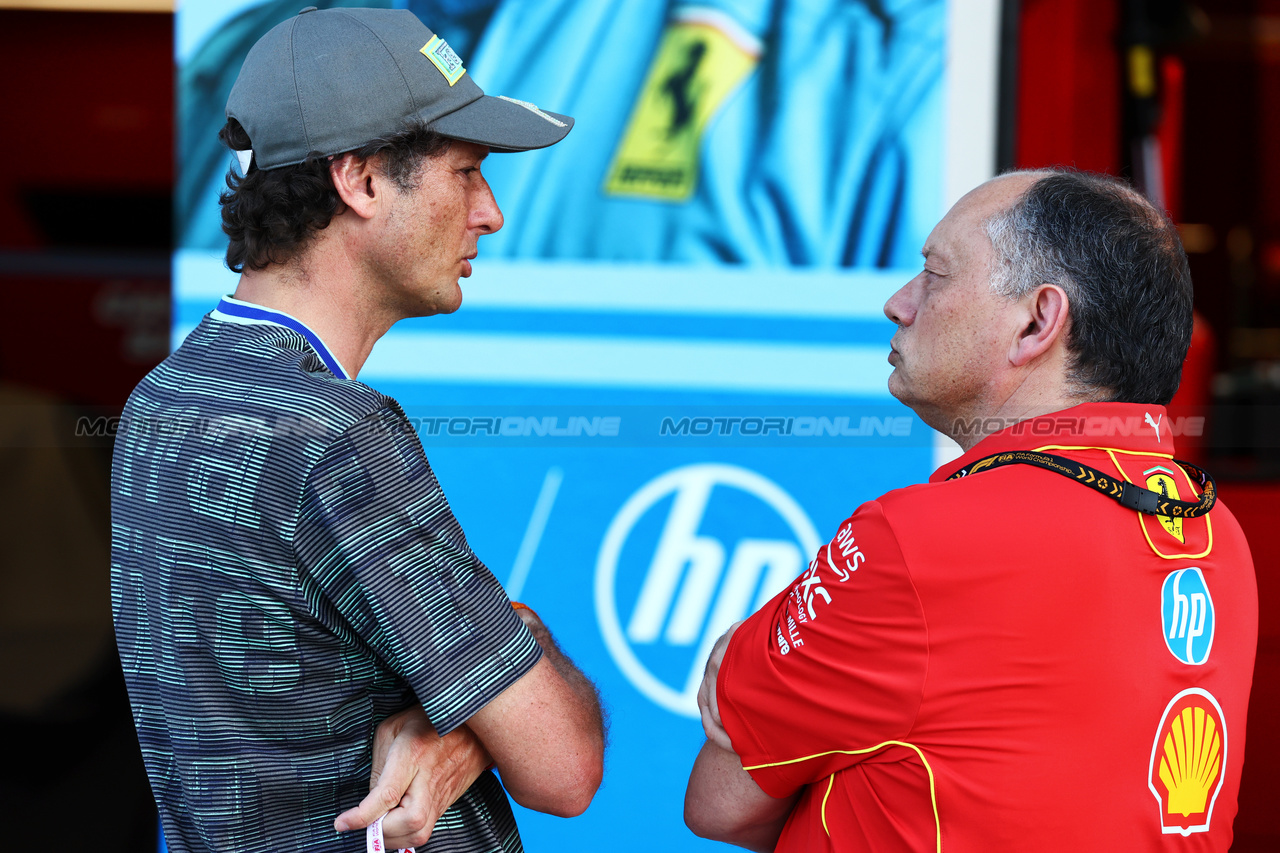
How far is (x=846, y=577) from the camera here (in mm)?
1208

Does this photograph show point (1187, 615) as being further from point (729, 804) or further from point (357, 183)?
point (357, 183)

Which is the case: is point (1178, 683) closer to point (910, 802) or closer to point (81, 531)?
point (910, 802)

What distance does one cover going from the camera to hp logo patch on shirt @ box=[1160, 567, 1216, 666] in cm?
120

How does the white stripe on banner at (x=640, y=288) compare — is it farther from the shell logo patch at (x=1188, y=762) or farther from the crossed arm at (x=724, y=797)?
the shell logo patch at (x=1188, y=762)

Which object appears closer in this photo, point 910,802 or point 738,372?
point 910,802

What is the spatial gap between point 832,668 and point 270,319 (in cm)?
79

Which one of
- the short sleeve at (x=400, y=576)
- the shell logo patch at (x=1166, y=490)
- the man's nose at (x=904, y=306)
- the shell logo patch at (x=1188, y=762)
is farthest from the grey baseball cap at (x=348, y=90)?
the shell logo patch at (x=1188, y=762)

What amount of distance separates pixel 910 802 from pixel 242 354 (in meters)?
0.92

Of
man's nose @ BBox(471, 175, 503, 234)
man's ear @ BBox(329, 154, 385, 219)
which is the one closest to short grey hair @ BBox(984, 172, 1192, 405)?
man's nose @ BBox(471, 175, 503, 234)

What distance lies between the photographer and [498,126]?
1377 millimetres

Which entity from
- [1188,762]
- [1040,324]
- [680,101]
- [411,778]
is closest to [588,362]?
[680,101]

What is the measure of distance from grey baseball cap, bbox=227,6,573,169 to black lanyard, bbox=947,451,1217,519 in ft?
2.40

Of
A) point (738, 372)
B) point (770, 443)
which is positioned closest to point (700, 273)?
point (738, 372)

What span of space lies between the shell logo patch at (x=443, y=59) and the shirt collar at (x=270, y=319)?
37 centimetres
